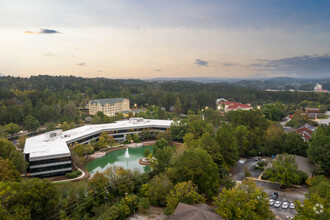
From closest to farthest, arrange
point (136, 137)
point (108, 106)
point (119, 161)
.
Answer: point (119, 161) < point (136, 137) < point (108, 106)

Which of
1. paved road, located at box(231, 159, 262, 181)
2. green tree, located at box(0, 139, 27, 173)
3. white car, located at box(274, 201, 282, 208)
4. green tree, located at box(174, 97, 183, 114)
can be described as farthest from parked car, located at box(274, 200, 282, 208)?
green tree, located at box(174, 97, 183, 114)

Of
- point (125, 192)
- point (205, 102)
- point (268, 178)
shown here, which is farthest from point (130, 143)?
point (205, 102)

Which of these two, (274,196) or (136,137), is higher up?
(136,137)

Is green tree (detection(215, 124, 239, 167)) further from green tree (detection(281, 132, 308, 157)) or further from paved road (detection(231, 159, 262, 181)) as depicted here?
green tree (detection(281, 132, 308, 157))

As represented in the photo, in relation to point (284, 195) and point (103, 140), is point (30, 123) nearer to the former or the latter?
point (103, 140)

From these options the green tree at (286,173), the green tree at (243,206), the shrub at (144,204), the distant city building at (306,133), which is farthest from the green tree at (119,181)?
the distant city building at (306,133)

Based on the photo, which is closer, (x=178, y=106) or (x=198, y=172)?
(x=198, y=172)

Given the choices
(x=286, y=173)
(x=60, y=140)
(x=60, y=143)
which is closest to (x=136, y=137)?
(x=60, y=140)

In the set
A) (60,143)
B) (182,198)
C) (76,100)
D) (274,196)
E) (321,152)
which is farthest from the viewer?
(76,100)
